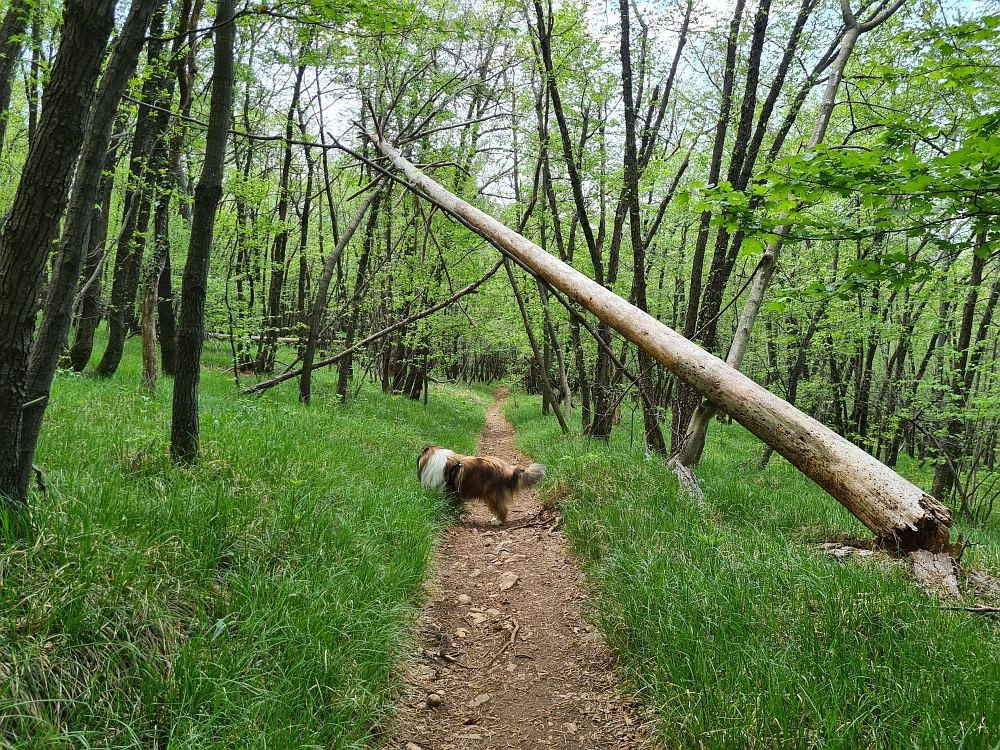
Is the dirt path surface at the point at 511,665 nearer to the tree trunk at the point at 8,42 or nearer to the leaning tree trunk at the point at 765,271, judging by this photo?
the leaning tree trunk at the point at 765,271

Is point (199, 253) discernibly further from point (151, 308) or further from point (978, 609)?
point (978, 609)

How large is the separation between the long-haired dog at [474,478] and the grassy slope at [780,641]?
59.4 inches

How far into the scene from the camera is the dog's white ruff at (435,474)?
6.18 m

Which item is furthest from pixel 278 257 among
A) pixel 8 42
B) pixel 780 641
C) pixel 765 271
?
pixel 780 641

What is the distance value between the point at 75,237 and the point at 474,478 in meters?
4.39

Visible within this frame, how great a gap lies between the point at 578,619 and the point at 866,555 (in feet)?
7.24

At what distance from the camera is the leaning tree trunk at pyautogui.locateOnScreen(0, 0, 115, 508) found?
2350mm

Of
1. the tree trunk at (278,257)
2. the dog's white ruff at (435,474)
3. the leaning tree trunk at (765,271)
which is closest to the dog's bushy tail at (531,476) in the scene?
the dog's white ruff at (435,474)

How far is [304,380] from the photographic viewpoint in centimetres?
909

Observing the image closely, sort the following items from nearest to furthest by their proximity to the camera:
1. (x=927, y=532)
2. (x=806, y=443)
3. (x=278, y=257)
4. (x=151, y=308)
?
(x=927, y=532)
(x=806, y=443)
(x=151, y=308)
(x=278, y=257)

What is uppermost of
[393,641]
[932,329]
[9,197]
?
[9,197]

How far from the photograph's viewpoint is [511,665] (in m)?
3.54

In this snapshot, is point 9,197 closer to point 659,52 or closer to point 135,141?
point 135,141

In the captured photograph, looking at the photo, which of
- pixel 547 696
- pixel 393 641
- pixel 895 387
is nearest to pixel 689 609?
pixel 547 696
